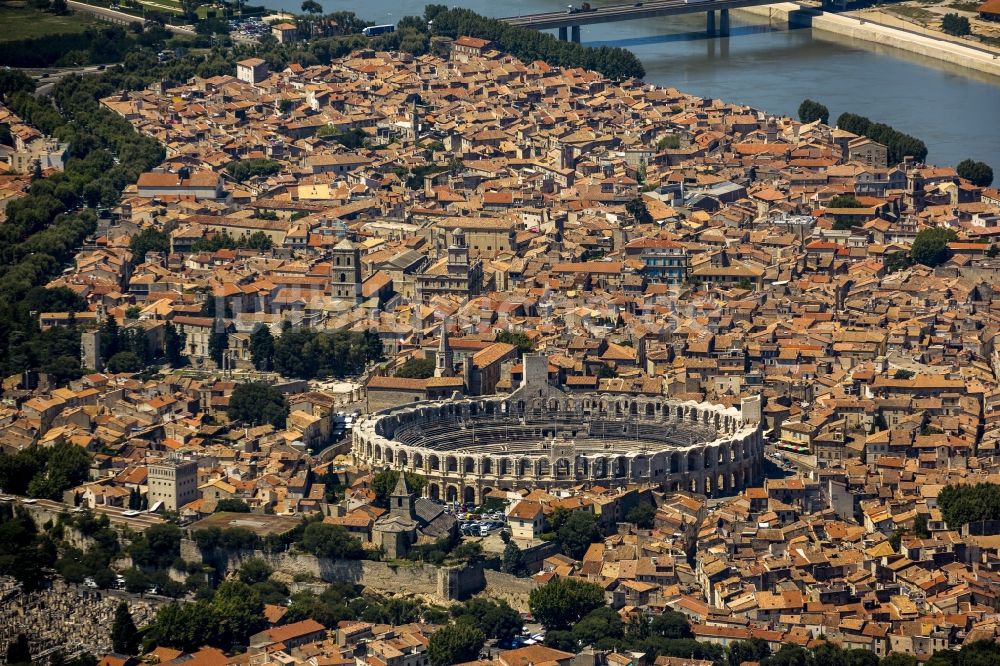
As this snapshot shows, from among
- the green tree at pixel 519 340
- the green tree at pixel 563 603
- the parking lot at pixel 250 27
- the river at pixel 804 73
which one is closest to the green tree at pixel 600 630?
the green tree at pixel 563 603

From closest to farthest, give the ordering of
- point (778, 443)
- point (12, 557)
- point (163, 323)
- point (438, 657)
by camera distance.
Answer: point (438, 657), point (12, 557), point (778, 443), point (163, 323)

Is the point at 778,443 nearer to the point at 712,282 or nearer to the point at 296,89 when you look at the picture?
the point at 712,282

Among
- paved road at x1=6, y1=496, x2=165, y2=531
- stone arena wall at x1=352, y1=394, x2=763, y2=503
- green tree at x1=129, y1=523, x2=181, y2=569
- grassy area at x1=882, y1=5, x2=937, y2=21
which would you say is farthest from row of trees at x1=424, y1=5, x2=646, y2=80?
green tree at x1=129, y1=523, x2=181, y2=569

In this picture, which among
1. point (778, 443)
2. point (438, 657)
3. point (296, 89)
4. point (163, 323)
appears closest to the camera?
point (438, 657)

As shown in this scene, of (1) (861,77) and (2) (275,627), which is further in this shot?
(1) (861,77)

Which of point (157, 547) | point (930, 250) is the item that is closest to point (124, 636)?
point (157, 547)

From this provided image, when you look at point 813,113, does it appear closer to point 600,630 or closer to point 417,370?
point 417,370

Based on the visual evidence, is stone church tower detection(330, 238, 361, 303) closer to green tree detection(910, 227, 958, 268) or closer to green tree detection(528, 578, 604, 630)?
green tree detection(910, 227, 958, 268)

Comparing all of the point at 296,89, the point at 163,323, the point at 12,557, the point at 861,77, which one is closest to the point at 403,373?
the point at 163,323
